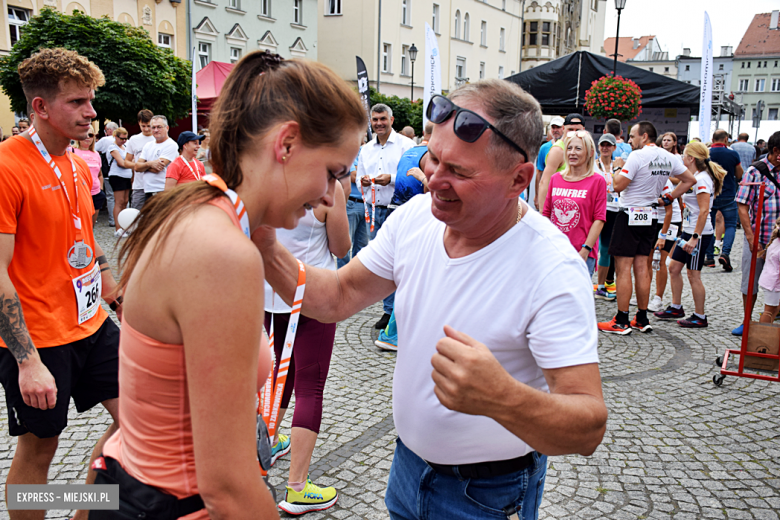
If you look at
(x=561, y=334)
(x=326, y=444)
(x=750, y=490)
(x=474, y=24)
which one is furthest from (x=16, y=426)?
(x=474, y=24)

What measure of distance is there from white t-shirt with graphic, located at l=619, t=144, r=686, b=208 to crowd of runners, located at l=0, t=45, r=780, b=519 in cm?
515

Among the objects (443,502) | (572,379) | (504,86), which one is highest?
(504,86)

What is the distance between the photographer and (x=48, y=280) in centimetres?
254

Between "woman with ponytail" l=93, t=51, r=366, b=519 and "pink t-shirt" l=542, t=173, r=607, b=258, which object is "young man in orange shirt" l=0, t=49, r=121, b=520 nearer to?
"woman with ponytail" l=93, t=51, r=366, b=519

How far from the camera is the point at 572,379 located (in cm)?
136

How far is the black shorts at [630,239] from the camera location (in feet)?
20.9

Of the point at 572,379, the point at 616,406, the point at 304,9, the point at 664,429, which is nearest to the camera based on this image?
the point at 572,379

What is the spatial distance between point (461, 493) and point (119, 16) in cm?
2749

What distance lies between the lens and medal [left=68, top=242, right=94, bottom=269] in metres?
2.62

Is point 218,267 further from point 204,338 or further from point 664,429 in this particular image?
point 664,429

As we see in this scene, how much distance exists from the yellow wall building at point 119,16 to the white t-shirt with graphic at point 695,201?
814 inches

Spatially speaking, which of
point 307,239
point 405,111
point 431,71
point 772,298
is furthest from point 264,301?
point 405,111

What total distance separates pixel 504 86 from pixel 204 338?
3.41ft

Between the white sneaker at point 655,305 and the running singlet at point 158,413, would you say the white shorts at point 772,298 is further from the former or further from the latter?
the running singlet at point 158,413
